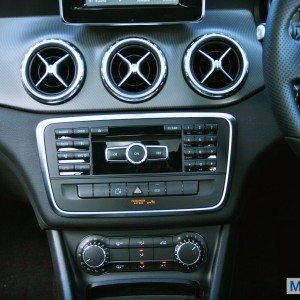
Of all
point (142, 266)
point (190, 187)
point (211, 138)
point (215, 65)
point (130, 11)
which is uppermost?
point (130, 11)

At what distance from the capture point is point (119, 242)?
164 centimetres

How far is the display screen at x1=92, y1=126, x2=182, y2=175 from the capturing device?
1.56 metres

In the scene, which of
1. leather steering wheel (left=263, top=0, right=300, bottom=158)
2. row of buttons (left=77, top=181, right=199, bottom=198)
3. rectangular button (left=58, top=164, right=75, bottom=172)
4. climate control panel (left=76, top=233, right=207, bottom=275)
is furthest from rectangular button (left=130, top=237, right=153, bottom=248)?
leather steering wheel (left=263, top=0, right=300, bottom=158)

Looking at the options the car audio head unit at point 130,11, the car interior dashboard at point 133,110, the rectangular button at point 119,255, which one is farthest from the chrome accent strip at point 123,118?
the car audio head unit at point 130,11

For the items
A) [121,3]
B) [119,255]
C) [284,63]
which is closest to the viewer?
[284,63]

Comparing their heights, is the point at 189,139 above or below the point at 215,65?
below

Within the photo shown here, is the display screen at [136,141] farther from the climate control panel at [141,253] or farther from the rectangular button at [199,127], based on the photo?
the climate control panel at [141,253]

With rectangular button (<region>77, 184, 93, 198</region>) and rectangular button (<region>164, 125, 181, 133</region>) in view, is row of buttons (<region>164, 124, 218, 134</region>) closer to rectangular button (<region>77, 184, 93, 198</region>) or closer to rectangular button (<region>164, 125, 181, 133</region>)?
rectangular button (<region>164, 125, 181, 133</region>)

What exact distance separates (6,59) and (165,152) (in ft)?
1.44

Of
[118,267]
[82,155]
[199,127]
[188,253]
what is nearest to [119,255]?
[118,267]

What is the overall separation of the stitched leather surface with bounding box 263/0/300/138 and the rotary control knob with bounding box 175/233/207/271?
423 millimetres

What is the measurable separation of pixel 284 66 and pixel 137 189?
1.53 feet

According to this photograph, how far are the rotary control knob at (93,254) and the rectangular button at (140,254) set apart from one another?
6 centimetres

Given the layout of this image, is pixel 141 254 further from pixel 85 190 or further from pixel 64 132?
pixel 64 132
